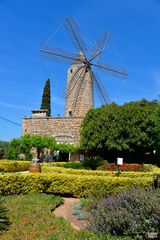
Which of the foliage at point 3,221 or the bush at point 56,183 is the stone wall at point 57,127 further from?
the foliage at point 3,221

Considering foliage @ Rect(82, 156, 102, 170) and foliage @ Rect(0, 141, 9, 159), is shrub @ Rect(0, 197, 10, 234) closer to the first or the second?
foliage @ Rect(82, 156, 102, 170)

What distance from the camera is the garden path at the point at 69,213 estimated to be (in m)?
8.22

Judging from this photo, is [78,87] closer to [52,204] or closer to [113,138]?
[113,138]

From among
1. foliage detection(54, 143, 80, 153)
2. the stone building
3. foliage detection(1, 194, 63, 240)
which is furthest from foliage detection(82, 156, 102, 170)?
foliage detection(1, 194, 63, 240)

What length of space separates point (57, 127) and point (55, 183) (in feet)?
77.3

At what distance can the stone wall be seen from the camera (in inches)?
1382

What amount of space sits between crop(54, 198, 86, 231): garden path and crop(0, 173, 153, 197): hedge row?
22.6 inches

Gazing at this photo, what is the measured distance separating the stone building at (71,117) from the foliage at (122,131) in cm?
513

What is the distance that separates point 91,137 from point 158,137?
4778mm

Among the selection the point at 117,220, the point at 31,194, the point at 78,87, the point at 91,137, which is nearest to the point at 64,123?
the point at 78,87

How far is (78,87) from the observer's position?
34156mm

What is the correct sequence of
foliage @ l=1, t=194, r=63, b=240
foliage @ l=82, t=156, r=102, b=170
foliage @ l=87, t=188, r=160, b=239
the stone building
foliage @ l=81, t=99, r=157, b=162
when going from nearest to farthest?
foliage @ l=87, t=188, r=160, b=239, foliage @ l=1, t=194, r=63, b=240, foliage @ l=82, t=156, r=102, b=170, foliage @ l=81, t=99, r=157, b=162, the stone building

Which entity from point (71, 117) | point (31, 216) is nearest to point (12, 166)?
point (71, 117)

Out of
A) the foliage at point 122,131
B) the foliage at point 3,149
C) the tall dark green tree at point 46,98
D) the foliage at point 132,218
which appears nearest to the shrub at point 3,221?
the foliage at point 132,218
